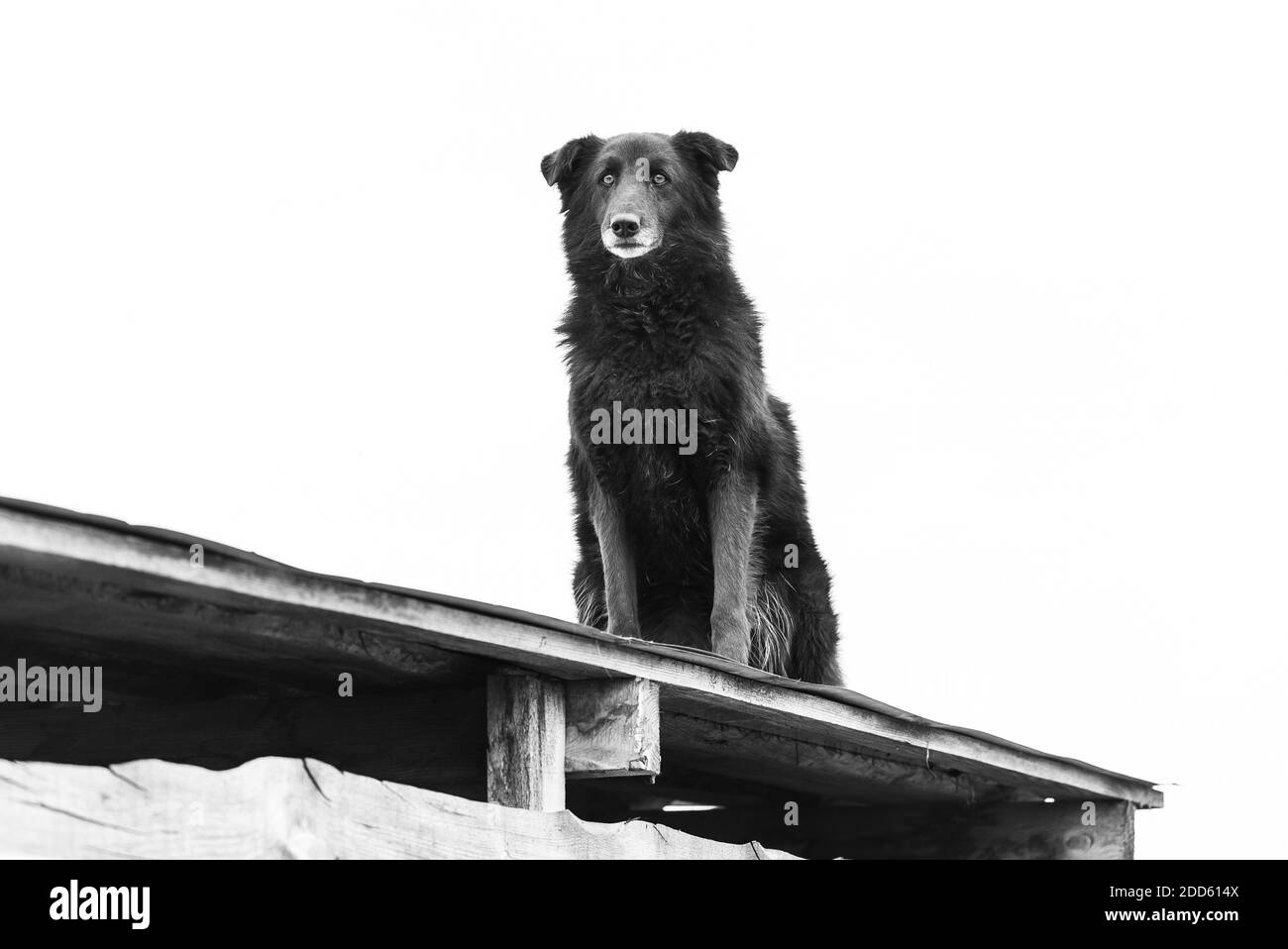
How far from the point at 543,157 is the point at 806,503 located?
6.71 ft

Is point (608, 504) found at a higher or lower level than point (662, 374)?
lower

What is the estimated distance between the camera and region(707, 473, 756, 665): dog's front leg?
315 inches

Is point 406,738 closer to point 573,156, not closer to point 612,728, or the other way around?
point 612,728

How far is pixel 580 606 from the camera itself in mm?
8828

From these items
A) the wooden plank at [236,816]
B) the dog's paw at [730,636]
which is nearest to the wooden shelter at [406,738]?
the wooden plank at [236,816]

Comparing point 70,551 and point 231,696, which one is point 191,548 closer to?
point 70,551

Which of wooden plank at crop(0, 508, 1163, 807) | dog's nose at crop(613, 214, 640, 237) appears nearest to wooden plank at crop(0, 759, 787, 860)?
wooden plank at crop(0, 508, 1163, 807)

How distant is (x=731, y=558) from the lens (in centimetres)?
809

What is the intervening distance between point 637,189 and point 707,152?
0.47 m

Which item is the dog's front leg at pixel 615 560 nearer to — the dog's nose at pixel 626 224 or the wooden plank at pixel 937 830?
the wooden plank at pixel 937 830

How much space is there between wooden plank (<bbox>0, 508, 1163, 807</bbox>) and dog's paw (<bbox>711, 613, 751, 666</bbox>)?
1154 mm
